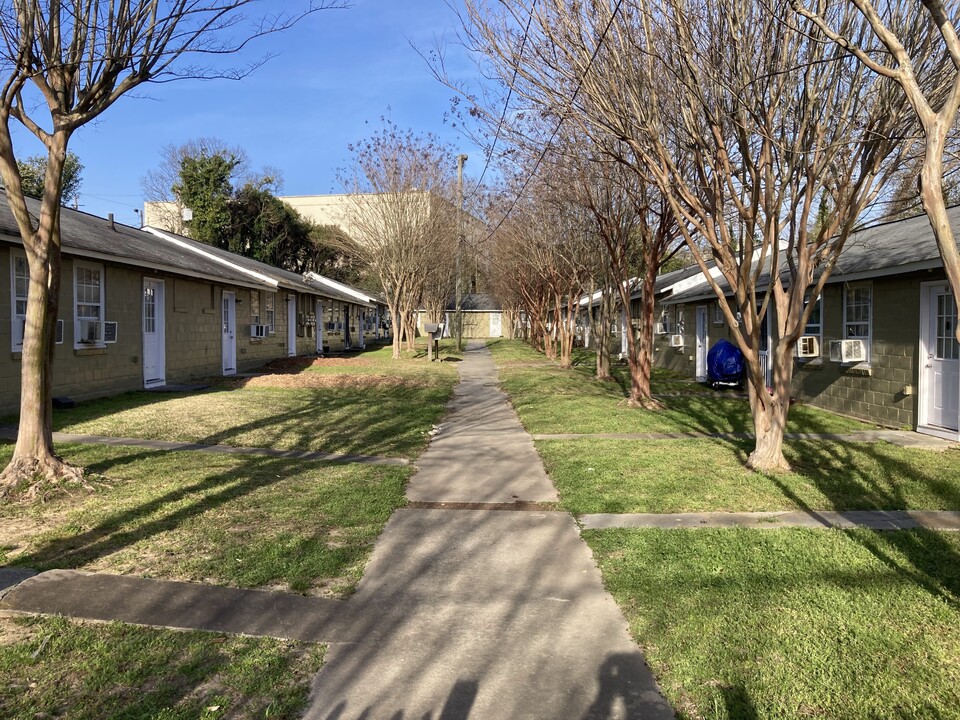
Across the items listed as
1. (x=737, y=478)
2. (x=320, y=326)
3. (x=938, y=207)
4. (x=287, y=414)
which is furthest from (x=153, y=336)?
(x=320, y=326)

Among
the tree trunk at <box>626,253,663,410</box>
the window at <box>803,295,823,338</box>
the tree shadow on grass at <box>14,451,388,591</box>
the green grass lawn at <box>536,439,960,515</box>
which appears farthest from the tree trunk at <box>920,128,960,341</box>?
the window at <box>803,295,823,338</box>

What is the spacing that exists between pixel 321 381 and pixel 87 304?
5.66m

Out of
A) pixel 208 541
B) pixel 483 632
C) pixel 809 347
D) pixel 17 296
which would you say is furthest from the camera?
pixel 809 347

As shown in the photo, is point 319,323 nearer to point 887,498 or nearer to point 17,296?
point 17,296

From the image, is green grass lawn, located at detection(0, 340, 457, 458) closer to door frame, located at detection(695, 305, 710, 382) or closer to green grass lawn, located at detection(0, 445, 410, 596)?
green grass lawn, located at detection(0, 445, 410, 596)

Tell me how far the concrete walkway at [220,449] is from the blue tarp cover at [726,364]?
1063 centimetres

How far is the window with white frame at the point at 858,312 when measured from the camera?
11.7 meters

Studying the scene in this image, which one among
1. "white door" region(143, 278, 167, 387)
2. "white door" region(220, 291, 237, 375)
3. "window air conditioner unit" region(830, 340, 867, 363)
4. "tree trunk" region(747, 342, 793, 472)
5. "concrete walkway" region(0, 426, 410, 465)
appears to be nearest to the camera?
"tree trunk" region(747, 342, 793, 472)

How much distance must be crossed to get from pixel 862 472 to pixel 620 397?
7310 millimetres

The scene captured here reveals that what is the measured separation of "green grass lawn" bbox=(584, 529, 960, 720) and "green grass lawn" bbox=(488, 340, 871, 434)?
17.8 ft

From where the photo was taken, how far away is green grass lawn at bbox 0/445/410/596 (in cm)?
454

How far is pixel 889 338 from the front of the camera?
11094 millimetres

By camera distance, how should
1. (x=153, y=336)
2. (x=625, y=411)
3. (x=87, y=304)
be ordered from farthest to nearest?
(x=153, y=336), (x=625, y=411), (x=87, y=304)

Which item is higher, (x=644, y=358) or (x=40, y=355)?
(x=40, y=355)
